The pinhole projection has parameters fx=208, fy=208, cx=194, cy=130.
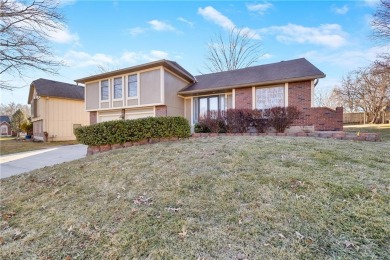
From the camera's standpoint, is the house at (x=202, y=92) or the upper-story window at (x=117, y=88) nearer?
the house at (x=202, y=92)

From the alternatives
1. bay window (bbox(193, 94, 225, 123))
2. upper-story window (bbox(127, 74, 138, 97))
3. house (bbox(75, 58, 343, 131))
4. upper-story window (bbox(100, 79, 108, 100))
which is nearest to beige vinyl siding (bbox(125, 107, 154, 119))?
house (bbox(75, 58, 343, 131))

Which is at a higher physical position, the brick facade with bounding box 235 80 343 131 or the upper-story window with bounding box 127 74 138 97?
the upper-story window with bounding box 127 74 138 97

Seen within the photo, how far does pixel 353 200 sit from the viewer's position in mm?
2836

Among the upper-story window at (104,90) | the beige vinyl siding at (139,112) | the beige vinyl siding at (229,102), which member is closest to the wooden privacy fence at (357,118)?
the beige vinyl siding at (229,102)

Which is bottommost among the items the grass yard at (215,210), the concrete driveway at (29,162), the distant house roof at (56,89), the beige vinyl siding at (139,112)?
the concrete driveway at (29,162)

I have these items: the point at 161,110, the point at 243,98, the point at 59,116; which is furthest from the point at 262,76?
the point at 59,116

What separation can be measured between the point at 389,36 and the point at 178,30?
1402cm

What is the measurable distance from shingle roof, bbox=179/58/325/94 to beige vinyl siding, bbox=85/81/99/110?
619 centimetres

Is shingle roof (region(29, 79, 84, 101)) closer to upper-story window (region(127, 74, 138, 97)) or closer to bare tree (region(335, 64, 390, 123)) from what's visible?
upper-story window (region(127, 74, 138, 97))

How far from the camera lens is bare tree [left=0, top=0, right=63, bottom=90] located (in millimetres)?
10273

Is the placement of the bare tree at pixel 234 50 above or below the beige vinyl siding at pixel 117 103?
above

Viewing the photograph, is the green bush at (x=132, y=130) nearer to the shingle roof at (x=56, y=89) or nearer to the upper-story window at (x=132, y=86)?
the upper-story window at (x=132, y=86)

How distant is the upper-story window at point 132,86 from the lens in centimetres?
1297

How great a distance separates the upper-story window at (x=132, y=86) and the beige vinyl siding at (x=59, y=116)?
12.4 m
